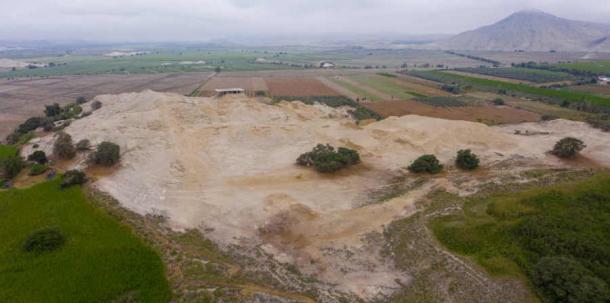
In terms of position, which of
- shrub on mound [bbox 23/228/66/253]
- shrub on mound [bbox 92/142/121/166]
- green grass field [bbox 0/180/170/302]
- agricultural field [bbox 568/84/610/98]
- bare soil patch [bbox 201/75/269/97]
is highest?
bare soil patch [bbox 201/75/269/97]

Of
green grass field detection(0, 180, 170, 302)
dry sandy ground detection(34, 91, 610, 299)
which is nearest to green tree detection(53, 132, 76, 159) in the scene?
dry sandy ground detection(34, 91, 610, 299)

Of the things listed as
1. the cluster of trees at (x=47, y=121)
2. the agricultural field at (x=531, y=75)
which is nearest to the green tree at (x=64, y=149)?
the cluster of trees at (x=47, y=121)

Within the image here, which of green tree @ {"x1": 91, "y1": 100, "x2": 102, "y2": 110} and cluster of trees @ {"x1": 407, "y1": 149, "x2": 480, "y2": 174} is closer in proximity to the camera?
cluster of trees @ {"x1": 407, "y1": 149, "x2": 480, "y2": 174}

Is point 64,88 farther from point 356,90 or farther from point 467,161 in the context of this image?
point 467,161

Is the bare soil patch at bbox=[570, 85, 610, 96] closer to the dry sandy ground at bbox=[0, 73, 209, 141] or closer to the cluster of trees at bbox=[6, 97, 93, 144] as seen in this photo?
the dry sandy ground at bbox=[0, 73, 209, 141]

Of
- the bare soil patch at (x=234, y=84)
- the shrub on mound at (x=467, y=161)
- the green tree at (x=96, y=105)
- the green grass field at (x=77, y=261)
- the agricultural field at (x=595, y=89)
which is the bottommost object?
the green grass field at (x=77, y=261)

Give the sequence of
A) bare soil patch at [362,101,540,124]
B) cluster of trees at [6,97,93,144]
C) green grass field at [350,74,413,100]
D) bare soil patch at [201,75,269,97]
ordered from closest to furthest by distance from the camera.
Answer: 1. cluster of trees at [6,97,93,144]
2. bare soil patch at [362,101,540,124]
3. green grass field at [350,74,413,100]
4. bare soil patch at [201,75,269,97]

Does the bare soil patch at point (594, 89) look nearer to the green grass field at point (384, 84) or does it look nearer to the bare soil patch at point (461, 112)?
the bare soil patch at point (461, 112)
